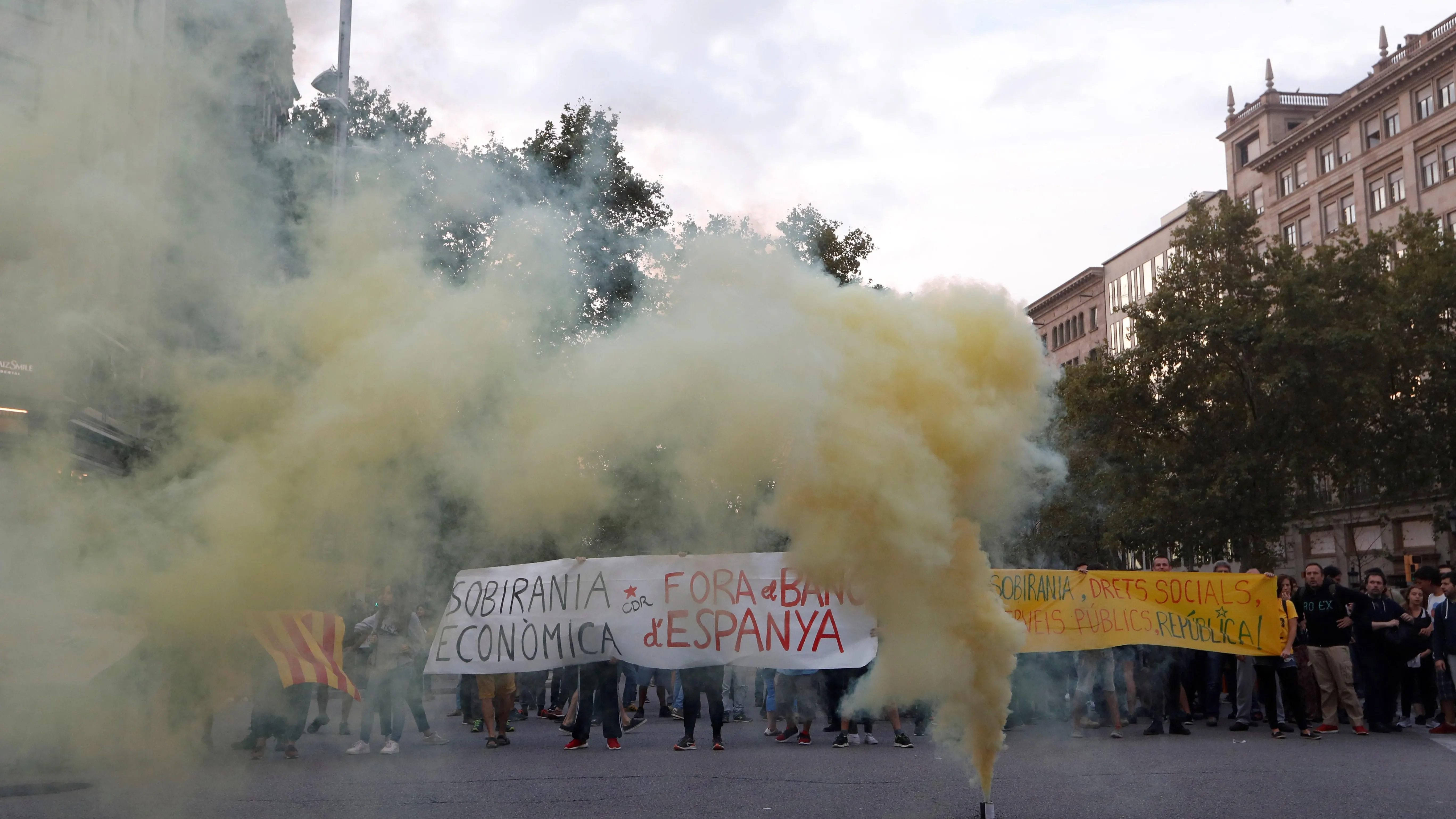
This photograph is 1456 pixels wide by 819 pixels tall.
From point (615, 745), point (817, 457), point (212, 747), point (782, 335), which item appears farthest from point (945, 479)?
point (212, 747)

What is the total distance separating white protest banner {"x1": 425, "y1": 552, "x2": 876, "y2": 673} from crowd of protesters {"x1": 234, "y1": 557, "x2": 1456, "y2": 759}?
17.9 inches

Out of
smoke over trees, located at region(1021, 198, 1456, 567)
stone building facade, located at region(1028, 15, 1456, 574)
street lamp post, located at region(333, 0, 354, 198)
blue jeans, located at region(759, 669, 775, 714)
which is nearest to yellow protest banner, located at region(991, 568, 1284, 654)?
blue jeans, located at region(759, 669, 775, 714)

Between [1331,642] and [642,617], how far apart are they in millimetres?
7770

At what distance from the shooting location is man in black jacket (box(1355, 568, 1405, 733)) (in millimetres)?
12492

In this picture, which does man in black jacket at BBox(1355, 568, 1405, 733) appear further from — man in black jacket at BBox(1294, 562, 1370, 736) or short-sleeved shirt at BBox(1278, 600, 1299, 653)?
short-sleeved shirt at BBox(1278, 600, 1299, 653)

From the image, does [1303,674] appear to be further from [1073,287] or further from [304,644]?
[1073,287]

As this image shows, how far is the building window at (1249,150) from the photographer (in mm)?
58875

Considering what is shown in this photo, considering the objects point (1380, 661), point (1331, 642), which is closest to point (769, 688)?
point (1331, 642)

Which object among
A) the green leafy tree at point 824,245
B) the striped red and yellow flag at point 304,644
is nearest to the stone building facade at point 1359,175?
the green leafy tree at point 824,245

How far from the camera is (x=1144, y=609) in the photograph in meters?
12.5

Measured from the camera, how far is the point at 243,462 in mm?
6305

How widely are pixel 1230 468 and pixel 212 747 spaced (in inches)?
1006

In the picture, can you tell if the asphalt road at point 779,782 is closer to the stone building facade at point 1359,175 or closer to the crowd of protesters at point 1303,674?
the crowd of protesters at point 1303,674

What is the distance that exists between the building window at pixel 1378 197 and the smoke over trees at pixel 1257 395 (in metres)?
19.1
